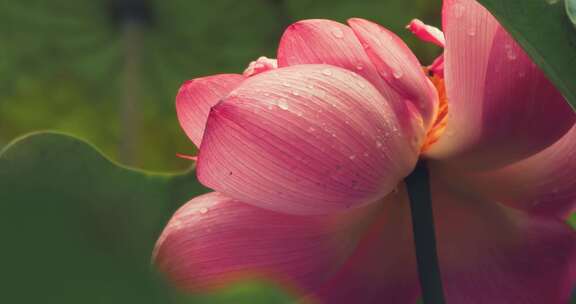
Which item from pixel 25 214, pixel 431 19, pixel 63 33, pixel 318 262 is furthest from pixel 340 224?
pixel 63 33

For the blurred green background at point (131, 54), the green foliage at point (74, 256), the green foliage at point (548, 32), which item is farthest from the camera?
the blurred green background at point (131, 54)

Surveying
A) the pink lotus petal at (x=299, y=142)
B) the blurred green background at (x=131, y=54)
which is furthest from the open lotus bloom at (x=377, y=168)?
the blurred green background at (x=131, y=54)

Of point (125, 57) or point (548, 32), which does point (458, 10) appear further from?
point (125, 57)

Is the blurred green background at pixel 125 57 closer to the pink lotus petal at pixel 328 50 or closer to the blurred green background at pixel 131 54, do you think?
the blurred green background at pixel 131 54

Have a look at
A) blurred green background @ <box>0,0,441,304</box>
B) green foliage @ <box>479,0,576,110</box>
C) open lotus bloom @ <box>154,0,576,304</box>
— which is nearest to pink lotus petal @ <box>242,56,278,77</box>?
open lotus bloom @ <box>154,0,576,304</box>

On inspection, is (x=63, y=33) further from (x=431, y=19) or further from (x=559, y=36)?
(x=559, y=36)

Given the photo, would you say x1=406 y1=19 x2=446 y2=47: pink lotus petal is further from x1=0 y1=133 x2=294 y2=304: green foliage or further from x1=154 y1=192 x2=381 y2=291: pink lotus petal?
x1=0 y1=133 x2=294 y2=304: green foliage
